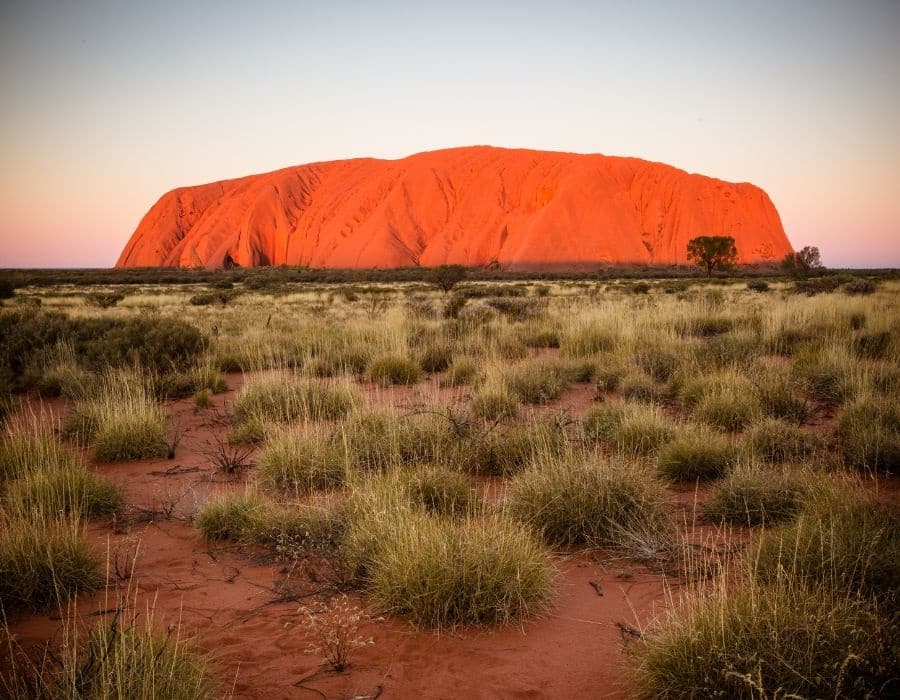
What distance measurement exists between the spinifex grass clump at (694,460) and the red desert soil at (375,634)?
4.73 ft

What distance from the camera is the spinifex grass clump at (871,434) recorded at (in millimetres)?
4344

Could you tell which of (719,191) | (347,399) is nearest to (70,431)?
(347,399)

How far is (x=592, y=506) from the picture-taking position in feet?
11.8

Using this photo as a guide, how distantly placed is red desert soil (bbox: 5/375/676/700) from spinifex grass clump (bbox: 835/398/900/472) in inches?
99.0

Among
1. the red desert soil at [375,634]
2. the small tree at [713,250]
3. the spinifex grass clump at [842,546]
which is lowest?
the red desert soil at [375,634]

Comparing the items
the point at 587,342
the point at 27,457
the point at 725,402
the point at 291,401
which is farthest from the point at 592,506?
the point at 587,342

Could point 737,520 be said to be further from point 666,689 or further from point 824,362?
point 824,362

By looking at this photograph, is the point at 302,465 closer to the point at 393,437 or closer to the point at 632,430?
the point at 393,437

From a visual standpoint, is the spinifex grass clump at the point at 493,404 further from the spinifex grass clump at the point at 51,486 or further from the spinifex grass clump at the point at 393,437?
the spinifex grass clump at the point at 51,486

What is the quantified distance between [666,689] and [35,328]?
11.9 meters

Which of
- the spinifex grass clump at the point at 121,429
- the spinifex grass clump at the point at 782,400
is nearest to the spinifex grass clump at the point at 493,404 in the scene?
the spinifex grass clump at the point at 782,400

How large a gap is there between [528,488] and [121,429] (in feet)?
14.2

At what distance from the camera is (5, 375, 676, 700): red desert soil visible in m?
2.35

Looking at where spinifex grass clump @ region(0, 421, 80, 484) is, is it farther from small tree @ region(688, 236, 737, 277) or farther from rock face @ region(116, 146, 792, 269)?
rock face @ region(116, 146, 792, 269)
